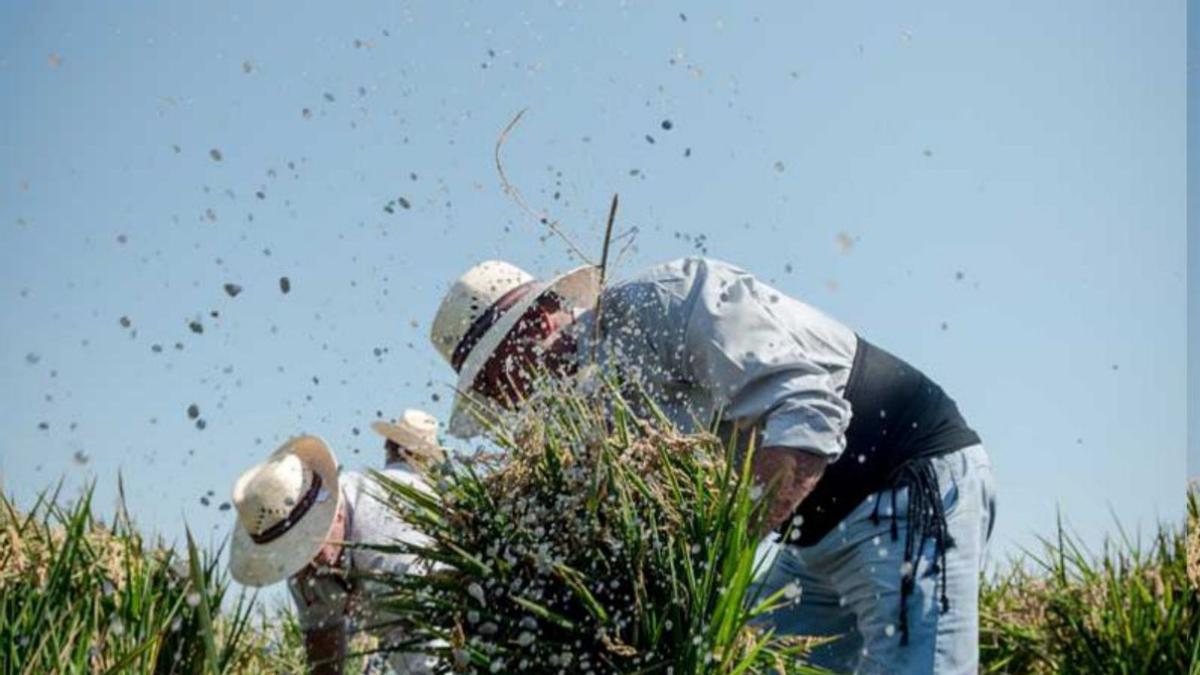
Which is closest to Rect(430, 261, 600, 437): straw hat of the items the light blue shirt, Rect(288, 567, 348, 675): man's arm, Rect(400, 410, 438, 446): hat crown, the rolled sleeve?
the light blue shirt

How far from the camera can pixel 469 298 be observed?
3918 mm

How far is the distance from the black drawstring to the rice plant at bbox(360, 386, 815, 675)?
0.56 m

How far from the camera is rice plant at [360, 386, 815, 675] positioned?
2852 millimetres

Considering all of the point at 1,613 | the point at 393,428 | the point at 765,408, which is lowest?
the point at 1,613

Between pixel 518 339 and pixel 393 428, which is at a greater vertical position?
pixel 393 428

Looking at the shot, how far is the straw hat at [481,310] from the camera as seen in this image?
368 cm

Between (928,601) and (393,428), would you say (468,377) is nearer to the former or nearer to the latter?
(928,601)

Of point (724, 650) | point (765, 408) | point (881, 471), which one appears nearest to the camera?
point (724, 650)

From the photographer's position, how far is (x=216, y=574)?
3.69 meters

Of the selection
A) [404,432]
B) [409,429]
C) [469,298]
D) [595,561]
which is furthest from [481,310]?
[409,429]

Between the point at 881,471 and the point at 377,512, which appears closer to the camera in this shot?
the point at 881,471

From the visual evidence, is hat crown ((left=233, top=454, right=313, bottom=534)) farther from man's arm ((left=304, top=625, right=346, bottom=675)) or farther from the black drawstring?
the black drawstring

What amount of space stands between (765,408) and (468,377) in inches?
33.2

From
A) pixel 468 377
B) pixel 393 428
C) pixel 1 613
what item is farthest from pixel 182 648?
pixel 393 428
